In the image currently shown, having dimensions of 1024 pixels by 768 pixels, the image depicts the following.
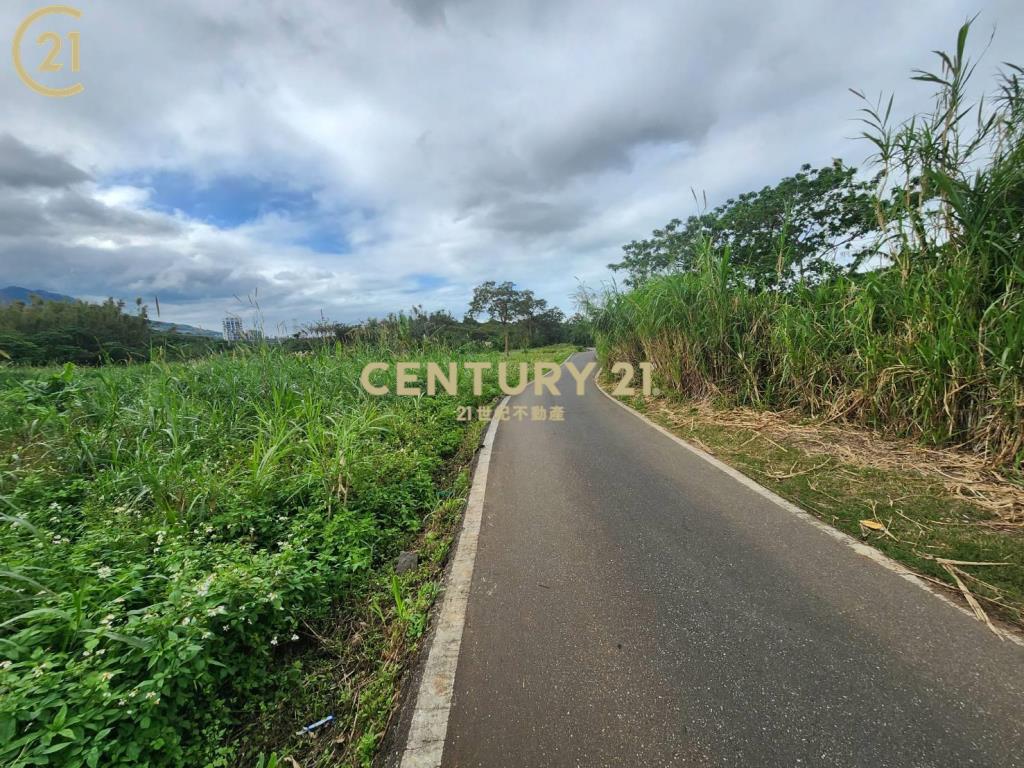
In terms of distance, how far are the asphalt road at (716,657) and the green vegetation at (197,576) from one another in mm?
532

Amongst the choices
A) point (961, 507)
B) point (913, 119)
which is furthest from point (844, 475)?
point (913, 119)

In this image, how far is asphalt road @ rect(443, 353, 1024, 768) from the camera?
1295mm

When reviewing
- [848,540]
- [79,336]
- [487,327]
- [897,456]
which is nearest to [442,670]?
[848,540]

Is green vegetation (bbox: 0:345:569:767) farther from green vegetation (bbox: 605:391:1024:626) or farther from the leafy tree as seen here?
the leafy tree

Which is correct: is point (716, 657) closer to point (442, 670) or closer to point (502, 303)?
point (442, 670)

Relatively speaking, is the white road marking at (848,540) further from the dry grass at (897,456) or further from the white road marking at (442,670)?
the white road marking at (442,670)

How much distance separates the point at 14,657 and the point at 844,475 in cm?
504

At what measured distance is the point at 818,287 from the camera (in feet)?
16.4

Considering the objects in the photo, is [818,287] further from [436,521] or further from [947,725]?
[436,521]

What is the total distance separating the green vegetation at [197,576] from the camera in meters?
1.29

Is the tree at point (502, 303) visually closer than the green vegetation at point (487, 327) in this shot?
No

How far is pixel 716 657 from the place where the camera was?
1.64 m

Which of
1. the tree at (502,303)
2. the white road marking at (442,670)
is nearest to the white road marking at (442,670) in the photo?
the white road marking at (442,670)

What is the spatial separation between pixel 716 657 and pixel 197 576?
2.52 m
